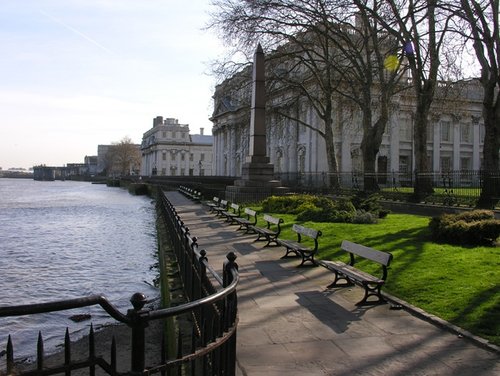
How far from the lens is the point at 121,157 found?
530 feet

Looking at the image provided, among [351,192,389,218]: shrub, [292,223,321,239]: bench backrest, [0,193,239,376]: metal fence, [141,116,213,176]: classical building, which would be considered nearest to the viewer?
[0,193,239,376]: metal fence

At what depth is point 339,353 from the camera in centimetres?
545

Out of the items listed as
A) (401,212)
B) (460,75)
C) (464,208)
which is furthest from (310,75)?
(464,208)

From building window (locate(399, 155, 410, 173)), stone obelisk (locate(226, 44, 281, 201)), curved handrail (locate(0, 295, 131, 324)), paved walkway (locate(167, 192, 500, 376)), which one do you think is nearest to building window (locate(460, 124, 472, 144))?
building window (locate(399, 155, 410, 173))

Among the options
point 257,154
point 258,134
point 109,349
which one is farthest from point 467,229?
point 257,154

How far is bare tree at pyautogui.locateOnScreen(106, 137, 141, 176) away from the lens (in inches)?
6329

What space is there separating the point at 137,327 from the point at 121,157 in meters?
164

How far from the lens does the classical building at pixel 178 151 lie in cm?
13912

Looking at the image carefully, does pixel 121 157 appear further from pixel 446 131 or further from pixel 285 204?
pixel 285 204

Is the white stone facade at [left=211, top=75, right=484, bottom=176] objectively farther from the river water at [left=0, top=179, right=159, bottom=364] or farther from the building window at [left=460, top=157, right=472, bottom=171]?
the river water at [left=0, top=179, right=159, bottom=364]

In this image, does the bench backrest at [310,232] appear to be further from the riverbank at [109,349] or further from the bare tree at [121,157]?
the bare tree at [121,157]

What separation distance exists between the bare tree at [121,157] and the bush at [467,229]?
148057 mm

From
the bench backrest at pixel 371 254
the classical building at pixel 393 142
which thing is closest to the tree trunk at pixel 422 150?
the bench backrest at pixel 371 254

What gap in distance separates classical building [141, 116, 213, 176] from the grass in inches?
4864
